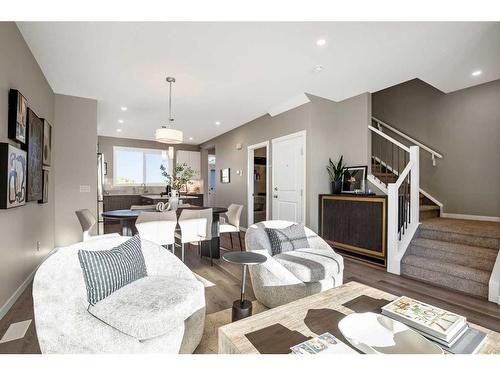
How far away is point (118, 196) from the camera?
23.7 ft

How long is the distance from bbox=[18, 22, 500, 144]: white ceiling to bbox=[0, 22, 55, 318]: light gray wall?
210mm

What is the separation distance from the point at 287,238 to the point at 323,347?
1.51 meters

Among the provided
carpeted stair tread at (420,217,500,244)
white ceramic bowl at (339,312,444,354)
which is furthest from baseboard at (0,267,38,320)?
carpeted stair tread at (420,217,500,244)

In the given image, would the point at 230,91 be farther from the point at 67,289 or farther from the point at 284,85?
the point at 67,289

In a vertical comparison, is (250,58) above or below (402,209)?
above

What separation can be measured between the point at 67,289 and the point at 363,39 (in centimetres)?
326

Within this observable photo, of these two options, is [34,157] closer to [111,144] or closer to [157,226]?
[157,226]

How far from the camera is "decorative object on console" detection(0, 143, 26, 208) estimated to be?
204cm

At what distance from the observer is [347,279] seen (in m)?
2.95

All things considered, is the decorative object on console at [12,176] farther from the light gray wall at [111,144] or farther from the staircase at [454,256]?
the light gray wall at [111,144]

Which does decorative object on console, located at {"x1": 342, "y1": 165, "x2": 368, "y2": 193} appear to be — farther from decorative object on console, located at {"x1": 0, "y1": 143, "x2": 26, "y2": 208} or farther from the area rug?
decorative object on console, located at {"x1": 0, "y1": 143, "x2": 26, "y2": 208}

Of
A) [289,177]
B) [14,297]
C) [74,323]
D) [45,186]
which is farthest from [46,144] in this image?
[289,177]

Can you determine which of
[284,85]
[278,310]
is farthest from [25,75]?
[278,310]

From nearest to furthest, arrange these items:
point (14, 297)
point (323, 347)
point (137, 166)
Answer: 1. point (323, 347)
2. point (14, 297)
3. point (137, 166)
